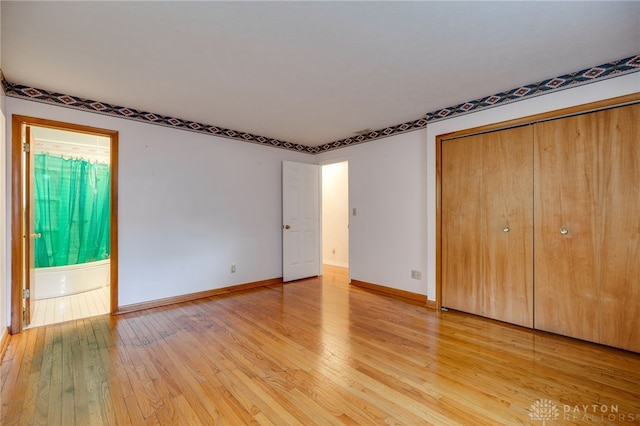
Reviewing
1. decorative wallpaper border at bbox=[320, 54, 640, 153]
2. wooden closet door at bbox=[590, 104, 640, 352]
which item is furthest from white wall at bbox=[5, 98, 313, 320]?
wooden closet door at bbox=[590, 104, 640, 352]

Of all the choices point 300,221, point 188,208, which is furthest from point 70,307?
point 300,221

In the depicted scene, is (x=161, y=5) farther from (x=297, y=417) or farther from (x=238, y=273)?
(x=238, y=273)

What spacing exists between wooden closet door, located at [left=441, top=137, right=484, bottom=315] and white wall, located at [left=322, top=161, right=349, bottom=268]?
288 cm

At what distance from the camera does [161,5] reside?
1.66 metres

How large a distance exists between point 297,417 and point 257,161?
366 centimetres

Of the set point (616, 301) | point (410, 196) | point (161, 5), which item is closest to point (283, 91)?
point (161, 5)

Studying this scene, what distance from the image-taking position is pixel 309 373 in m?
2.05

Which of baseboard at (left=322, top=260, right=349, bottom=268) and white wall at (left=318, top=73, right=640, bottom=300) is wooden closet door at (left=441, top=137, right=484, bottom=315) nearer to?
white wall at (left=318, top=73, right=640, bottom=300)

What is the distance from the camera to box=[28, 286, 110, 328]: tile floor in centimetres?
314

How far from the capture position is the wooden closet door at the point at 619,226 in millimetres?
2295

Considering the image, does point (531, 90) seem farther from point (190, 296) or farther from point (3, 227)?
point (3, 227)

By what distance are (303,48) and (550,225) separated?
2735 millimetres

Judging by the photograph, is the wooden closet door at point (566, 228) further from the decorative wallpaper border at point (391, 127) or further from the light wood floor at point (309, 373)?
the decorative wallpaper border at point (391, 127)

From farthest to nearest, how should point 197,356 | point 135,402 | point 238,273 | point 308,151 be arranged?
point 308,151, point 238,273, point 197,356, point 135,402
